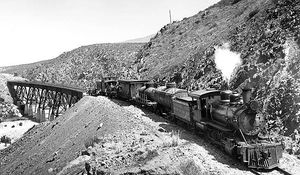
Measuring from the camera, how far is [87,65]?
99875mm

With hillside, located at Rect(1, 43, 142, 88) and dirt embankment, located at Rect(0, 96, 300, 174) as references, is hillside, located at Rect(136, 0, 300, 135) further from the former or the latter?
hillside, located at Rect(1, 43, 142, 88)

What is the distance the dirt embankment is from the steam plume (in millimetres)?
7549

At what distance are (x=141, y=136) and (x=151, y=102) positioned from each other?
29.4ft

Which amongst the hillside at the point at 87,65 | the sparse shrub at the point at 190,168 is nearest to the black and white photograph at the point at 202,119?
the sparse shrub at the point at 190,168

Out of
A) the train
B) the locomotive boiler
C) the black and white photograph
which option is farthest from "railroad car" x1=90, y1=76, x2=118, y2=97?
the locomotive boiler

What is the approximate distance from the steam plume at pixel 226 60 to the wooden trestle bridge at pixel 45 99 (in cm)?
2089

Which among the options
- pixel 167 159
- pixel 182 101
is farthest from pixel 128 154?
pixel 182 101

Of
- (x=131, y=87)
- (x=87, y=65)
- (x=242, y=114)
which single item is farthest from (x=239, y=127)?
(x=87, y=65)

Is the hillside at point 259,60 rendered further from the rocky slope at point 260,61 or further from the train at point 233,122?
the train at point 233,122

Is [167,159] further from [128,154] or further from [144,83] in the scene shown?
[144,83]

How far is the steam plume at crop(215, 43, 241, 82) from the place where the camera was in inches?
1031

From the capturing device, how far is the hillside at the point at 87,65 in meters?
91.7

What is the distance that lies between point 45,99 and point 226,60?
3937 cm

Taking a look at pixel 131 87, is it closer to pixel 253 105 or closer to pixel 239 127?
pixel 239 127
